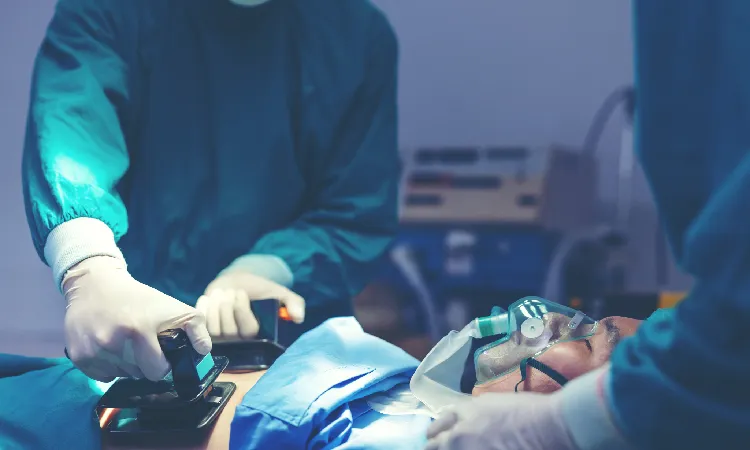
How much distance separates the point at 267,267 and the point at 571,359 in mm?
658

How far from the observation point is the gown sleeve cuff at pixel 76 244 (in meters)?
0.92

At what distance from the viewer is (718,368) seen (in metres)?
0.49

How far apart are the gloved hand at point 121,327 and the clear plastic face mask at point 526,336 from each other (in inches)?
13.5

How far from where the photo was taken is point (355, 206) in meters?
1.40

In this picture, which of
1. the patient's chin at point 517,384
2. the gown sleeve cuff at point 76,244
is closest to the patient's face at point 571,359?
the patient's chin at point 517,384

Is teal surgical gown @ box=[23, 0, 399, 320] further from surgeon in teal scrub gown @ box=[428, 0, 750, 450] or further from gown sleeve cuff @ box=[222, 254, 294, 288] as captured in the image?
surgeon in teal scrub gown @ box=[428, 0, 750, 450]

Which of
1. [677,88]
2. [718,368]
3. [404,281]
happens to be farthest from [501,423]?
[404,281]

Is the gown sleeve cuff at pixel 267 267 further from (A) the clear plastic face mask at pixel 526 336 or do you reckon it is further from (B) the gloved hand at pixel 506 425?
(B) the gloved hand at pixel 506 425

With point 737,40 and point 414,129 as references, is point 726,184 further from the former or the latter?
point 414,129

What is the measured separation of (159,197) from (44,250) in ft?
1.04

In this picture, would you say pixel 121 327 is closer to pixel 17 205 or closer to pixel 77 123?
pixel 77 123

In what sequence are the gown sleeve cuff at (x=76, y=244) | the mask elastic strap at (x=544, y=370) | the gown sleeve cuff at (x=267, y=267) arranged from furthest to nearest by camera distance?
the gown sleeve cuff at (x=267, y=267), the gown sleeve cuff at (x=76, y=244), the mask elastic strap at (x=544, y=370)

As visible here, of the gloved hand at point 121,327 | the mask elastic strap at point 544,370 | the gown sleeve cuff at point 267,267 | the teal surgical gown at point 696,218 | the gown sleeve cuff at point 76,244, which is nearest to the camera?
the teal surgical gown at point 696,218

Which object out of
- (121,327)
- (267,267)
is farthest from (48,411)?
(267,267)
